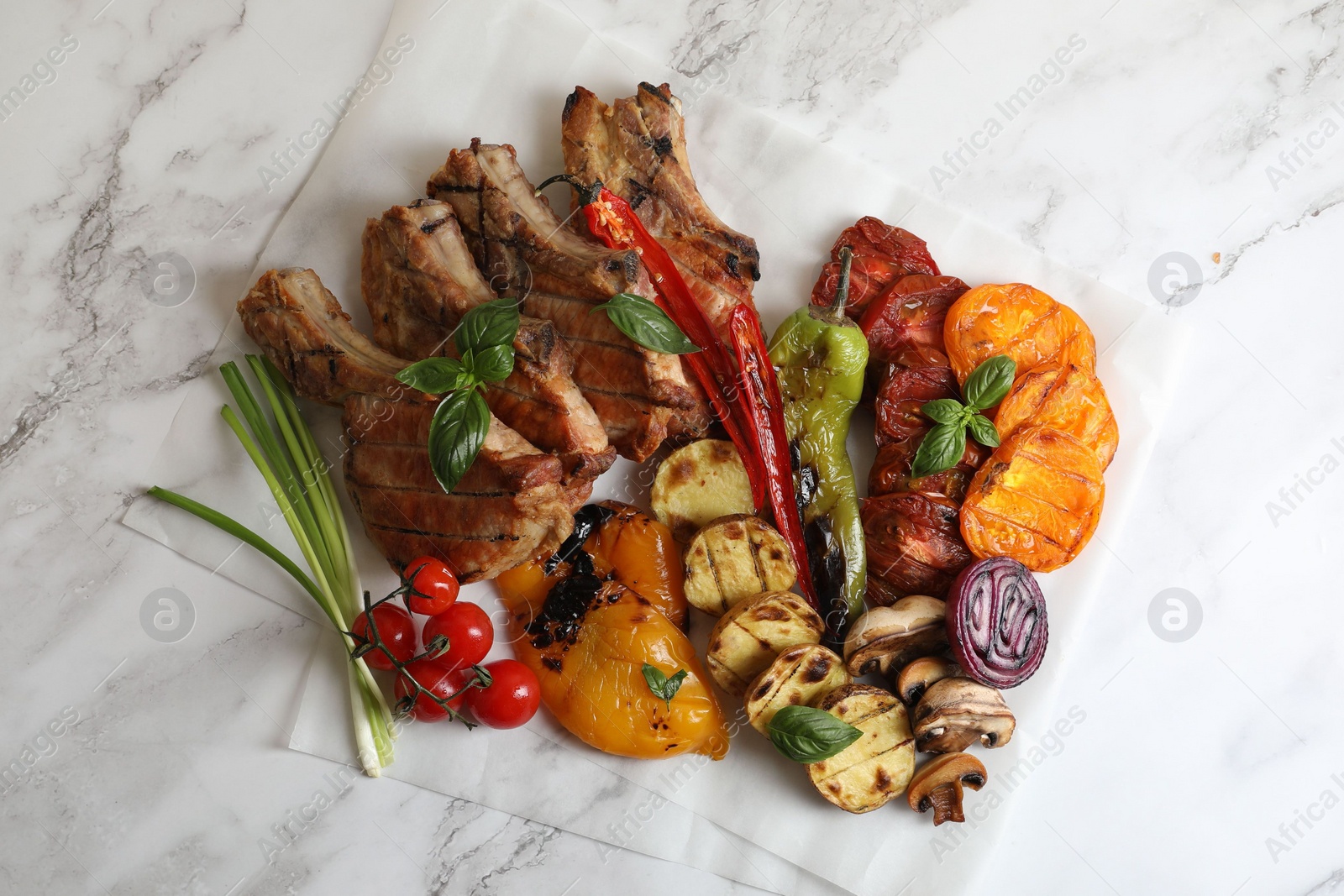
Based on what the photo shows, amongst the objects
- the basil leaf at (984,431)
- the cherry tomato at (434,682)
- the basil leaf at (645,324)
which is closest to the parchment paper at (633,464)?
the cherry tomato at (434,682)

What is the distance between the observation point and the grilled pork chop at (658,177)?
10.9 ft

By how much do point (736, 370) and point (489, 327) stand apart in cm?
88

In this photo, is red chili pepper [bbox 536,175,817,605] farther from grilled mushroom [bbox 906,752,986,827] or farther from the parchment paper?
grilled mushroom [bbox 906,752,986,827]

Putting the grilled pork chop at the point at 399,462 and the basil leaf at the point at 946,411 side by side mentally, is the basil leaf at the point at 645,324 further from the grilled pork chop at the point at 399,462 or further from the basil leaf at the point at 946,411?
the basil leaf at the point at 946,411

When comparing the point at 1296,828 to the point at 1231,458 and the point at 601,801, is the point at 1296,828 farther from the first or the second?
the point at 601,801

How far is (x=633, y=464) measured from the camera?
3.49 meters

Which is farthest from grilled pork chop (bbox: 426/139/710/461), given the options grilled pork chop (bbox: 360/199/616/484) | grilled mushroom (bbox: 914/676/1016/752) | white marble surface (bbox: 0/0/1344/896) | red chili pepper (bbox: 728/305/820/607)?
grilled mushroom (bbox: 914/676/1016/752)

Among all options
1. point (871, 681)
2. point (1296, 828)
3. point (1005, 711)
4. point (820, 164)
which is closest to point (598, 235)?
point (820, 164)

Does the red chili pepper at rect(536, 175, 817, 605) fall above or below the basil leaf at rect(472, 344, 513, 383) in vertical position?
above

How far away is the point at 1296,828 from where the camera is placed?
351cm

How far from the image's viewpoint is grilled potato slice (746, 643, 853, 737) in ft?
10.1

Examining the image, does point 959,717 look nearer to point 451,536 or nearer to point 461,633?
point 461,633

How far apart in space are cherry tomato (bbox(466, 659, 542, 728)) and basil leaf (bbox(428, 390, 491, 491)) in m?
0.70

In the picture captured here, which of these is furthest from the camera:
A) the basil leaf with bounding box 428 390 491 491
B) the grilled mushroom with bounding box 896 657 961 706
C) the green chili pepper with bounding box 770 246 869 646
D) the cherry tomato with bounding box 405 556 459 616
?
the green chili pepper with bounding box 770 246 869 646
